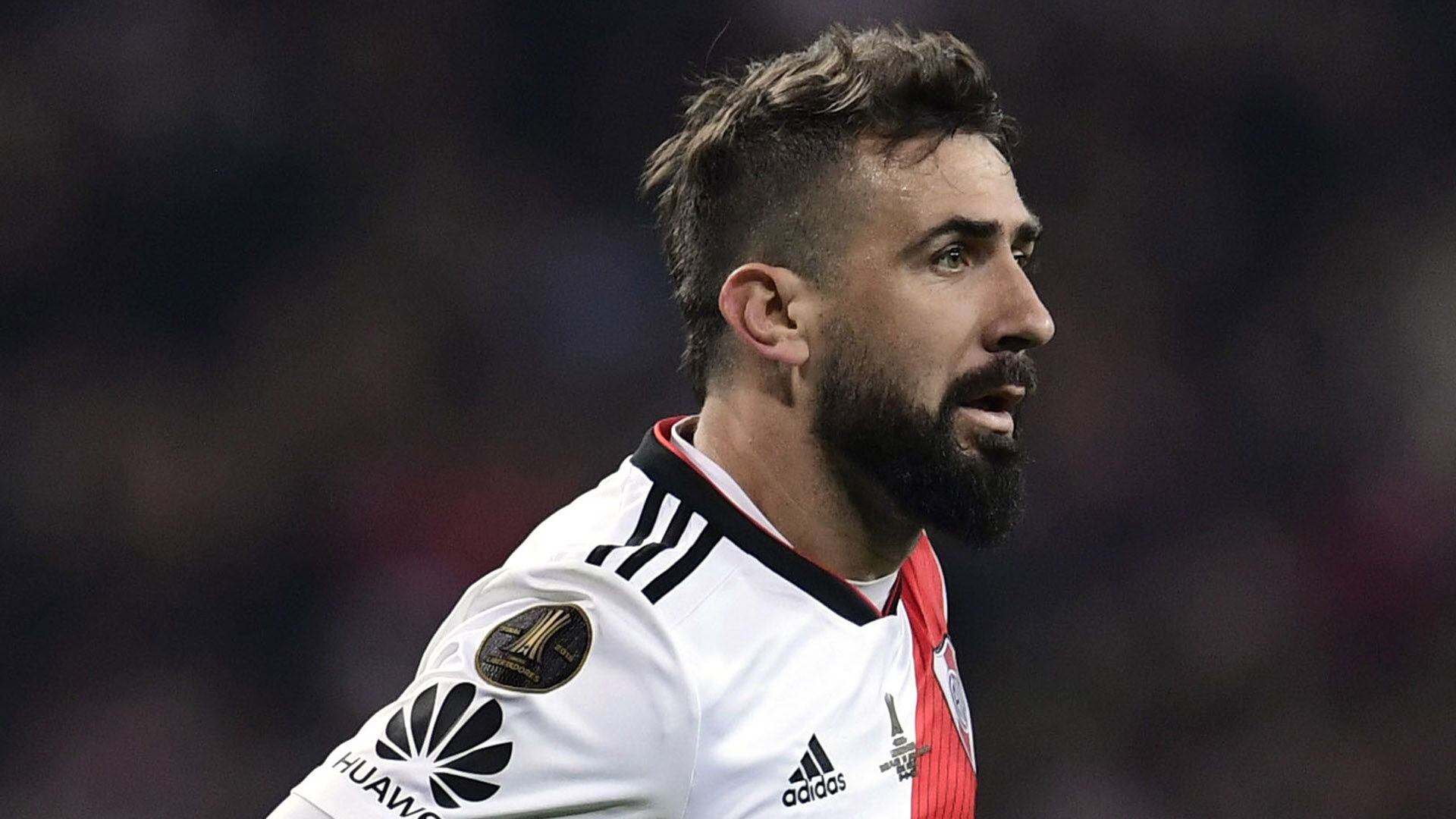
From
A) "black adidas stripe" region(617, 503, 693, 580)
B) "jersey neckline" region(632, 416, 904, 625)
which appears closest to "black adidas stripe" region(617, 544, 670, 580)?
"black adidas stripe" region(617, 503, 693, 580)

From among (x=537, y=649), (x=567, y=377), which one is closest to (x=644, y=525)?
(x=537, y=649)

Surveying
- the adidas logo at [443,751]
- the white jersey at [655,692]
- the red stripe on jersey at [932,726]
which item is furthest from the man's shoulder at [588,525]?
the red stripe on jersey at [932,726]

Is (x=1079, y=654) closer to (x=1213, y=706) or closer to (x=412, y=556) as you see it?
(x=1213, y=706)

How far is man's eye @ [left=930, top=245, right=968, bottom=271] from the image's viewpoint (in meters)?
2.61

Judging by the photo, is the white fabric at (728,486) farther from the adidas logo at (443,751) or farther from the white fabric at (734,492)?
the adidas logo at (443,751)

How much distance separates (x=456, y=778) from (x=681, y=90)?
4.67m

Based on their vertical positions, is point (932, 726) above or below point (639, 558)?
below

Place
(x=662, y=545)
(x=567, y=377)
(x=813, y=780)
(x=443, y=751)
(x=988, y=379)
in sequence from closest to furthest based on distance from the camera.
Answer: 1. (x=443, y=751)
2. (x=813, y=780)
3. (x=662, y=545)
4. (x=988, y=379)
5. (x=567, y=377)

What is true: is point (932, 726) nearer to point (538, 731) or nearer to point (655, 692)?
point (655, 692)

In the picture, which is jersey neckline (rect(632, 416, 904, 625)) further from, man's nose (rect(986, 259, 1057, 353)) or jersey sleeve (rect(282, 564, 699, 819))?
man's nose (rect(986, 259, 1057, 353))

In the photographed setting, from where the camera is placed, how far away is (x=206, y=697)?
5.56 m

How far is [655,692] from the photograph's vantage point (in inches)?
88.1

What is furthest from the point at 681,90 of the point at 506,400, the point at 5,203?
the point at 5,203

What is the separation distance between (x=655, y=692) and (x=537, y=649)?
0.53ft
